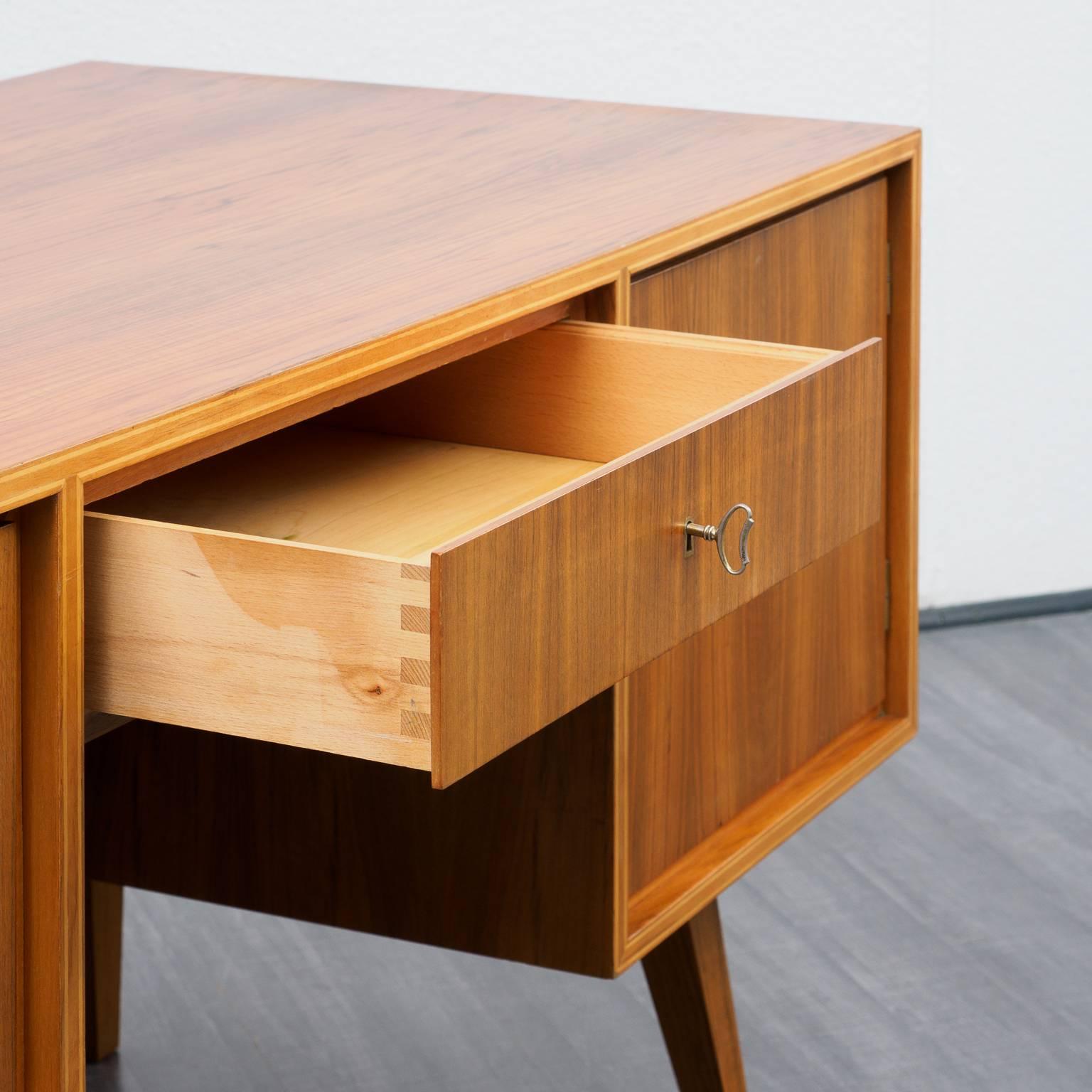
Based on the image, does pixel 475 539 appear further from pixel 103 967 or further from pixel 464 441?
pixel 103 967

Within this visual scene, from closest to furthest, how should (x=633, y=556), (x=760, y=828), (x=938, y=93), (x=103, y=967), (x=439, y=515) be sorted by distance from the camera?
(x=633, y=556) < (x=439, y=515) < (x=760, y=828) < (x=103, y=967) < (x=938, y=93)

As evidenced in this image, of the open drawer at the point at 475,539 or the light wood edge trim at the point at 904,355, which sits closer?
the open drawer at the point at 475,539

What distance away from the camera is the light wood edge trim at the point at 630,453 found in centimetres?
76

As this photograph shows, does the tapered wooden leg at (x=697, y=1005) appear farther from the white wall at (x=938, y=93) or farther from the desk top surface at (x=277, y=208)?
the white wall at (x=938, y=93)

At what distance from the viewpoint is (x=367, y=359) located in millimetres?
913

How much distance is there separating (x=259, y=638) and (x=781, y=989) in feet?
3.58

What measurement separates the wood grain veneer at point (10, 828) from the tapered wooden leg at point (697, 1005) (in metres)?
0.65

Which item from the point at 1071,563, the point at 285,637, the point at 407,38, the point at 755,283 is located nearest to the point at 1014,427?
the point at 1071,563

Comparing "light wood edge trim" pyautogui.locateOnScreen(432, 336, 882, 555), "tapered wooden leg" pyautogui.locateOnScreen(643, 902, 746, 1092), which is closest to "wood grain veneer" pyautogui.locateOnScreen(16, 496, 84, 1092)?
"light wood edge trim" pyautogui.locateOnScreen(432, 336, 882, 555)

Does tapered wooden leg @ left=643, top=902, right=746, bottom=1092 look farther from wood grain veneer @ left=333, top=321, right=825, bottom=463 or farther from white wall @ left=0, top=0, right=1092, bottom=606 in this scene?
white wall @ left=0, top=0, right=1092, bottom=606

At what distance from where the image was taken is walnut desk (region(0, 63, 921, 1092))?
2.60 feet

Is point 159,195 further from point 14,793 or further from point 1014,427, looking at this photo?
point 1014,427

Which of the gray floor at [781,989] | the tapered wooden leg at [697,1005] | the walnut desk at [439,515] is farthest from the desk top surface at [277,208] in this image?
the gray floor at [781,989]

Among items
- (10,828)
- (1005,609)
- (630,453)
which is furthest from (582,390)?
(1005,609)
